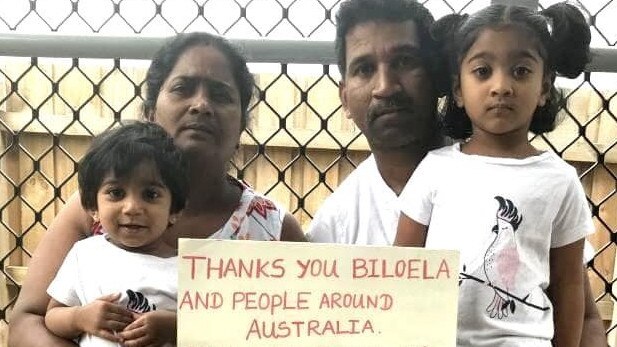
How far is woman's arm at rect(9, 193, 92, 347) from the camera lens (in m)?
0.78

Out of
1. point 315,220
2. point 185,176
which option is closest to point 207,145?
point 185,176

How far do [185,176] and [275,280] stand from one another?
18 centimetres

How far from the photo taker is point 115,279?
0.72 meters

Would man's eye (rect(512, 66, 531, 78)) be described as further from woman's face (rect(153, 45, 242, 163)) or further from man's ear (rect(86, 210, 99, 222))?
man's ear (rect(86, 210, 99, 222))

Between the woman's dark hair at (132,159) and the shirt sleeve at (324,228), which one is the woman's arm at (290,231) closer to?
the shirt sleeve at (324,228)

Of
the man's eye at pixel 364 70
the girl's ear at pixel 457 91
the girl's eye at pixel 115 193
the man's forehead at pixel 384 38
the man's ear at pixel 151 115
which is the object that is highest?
the man's forehead at pixel 384 38

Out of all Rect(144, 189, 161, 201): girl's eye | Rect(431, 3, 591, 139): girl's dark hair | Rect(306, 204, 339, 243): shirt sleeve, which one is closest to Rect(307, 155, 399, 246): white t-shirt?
Rect(306, 204, 339, 243): shirt sleeve

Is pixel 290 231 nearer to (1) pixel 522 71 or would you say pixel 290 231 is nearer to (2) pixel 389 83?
(2) pixel 389 83

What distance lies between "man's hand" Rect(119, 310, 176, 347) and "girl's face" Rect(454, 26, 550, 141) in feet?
1.26

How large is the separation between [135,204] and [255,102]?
0.86 feet

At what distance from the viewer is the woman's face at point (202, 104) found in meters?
Answer: 0.75

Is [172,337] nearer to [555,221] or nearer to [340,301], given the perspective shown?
[340,301]

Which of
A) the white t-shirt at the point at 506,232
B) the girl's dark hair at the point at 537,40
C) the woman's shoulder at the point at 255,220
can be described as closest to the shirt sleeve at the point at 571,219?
the white t-shirt at the point at 506,232

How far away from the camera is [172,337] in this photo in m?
0.70
